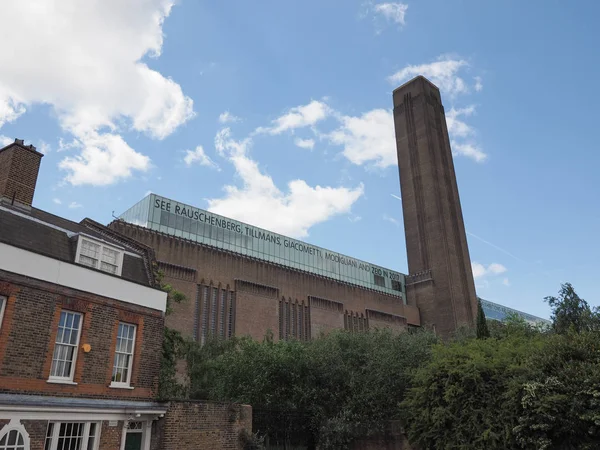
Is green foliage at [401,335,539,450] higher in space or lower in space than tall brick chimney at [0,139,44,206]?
lower

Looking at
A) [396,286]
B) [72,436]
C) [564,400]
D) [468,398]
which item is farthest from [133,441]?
[396,286]

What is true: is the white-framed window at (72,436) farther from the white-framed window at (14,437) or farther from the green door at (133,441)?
the green door at (133,441)

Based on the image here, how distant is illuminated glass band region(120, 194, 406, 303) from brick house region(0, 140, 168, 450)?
30.5 m

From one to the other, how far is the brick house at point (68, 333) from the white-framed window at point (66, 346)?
0.09 feet

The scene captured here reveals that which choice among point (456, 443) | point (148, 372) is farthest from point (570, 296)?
point (148, 372)

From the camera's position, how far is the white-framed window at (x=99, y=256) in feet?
50.9

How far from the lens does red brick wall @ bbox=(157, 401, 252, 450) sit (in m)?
15.0

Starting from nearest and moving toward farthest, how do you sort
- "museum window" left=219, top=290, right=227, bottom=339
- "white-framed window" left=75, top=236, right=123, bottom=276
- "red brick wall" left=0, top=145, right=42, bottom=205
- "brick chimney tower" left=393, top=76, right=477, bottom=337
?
"white-framed window" left=75, top=236, right=123, bottom=276
"red brick wall" left=0, top=145, right=42, bottom=205
"museum window" left=219, top=290, right=227, bottom=339
"brick chimney tower" left=393, top=76, right=477, bottom=337

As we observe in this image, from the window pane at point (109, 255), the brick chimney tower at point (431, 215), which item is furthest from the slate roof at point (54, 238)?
the brick chimney tower at point (431, 215)

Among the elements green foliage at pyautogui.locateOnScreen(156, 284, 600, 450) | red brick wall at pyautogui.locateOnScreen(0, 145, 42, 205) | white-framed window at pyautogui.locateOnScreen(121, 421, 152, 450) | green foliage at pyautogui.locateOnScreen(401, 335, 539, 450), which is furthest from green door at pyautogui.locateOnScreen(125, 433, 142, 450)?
green foliage at pyautogui.locateOnScreen(401, 335, 539, 450)

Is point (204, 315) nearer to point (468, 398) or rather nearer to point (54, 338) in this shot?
point (468, 398)

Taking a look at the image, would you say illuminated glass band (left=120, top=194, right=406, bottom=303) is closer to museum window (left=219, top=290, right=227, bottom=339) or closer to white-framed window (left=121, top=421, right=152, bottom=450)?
museum window (left=219, top=290, right=227, bottom=339)

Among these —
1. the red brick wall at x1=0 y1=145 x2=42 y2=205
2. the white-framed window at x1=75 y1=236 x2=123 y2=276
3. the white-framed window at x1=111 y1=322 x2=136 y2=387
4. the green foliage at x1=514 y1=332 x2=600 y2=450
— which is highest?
the red brick wall at x1=0 y1=145 x2=42 y2=205

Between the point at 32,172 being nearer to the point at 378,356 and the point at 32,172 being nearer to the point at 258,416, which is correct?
the point at 258,416
